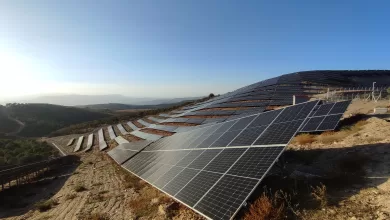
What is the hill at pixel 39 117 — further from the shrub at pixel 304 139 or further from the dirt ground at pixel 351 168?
the dirt ground at pixel 351 168

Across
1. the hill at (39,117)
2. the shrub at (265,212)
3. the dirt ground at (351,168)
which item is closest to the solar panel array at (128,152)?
the dirt ground at (351,168)

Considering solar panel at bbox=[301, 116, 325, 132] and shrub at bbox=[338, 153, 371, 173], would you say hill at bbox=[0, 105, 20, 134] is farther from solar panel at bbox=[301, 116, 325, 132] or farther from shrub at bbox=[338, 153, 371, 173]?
shrub at bbox=[338, 153, 371, 173]

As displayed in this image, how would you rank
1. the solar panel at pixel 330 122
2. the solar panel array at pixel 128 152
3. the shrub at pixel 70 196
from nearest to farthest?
the shrub at pixel 70 196, the solar panel at pixel 330 122, the solar panel array at pixel 128 152

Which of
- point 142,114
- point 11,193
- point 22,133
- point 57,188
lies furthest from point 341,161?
point 22,133

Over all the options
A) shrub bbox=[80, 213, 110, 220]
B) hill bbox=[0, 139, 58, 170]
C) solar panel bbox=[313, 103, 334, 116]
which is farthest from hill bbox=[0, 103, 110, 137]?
solar panel bbox=[313, 103, 334, 116]

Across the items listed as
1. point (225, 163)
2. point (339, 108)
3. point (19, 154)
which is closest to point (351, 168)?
point (225, 163)

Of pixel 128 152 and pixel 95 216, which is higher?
pixel 128 152

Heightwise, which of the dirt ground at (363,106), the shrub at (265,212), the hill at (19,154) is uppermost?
the dirt ground at (363,106)

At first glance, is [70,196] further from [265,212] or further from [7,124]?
[7,124]
